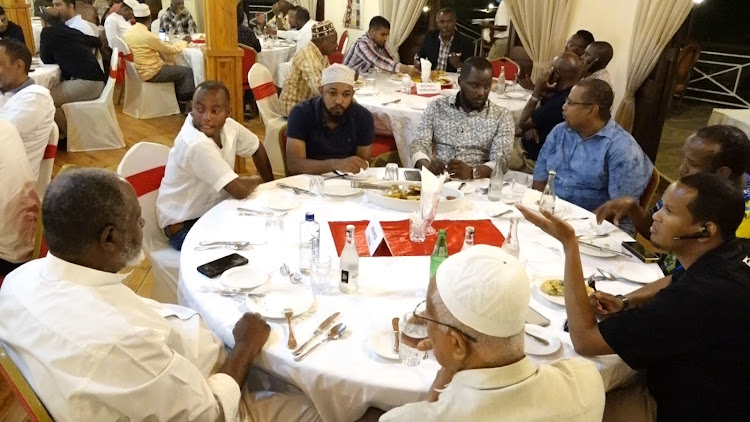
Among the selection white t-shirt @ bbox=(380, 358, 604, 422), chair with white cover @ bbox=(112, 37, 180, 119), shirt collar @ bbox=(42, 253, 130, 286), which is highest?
shirt collar @ bbox=(42, 253, 130, 286)

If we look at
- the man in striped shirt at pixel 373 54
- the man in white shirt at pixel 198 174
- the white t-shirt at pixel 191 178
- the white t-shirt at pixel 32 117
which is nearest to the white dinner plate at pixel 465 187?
the man in white shirt at pixel 198 174

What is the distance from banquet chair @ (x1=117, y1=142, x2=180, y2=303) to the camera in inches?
102

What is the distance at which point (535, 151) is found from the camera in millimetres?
4441

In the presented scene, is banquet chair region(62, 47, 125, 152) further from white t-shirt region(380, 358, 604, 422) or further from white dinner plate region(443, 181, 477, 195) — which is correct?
white t-shirt region(380, 358, 604, 422)

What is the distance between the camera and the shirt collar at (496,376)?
1147 millimetres

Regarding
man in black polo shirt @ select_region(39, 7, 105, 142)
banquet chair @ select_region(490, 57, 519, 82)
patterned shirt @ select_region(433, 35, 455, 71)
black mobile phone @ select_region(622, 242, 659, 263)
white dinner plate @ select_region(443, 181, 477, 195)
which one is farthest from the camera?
patterned shirt @ select_region(433, 35, 455, 71)

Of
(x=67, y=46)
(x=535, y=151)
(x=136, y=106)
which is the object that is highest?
(x=67, y=46)

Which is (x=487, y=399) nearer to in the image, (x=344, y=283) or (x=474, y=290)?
(x=474, y=290)

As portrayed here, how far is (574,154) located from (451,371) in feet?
6.73

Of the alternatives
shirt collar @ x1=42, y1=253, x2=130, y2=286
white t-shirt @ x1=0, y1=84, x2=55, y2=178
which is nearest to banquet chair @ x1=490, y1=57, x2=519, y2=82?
white t-shirt @ x1=0, y1=84, x2=55, y2=178

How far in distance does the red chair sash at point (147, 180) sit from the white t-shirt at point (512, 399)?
187 cm

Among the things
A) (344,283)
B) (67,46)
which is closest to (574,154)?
(344,283)

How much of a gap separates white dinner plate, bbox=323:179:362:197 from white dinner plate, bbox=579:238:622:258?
100cm

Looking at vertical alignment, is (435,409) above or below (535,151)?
above
